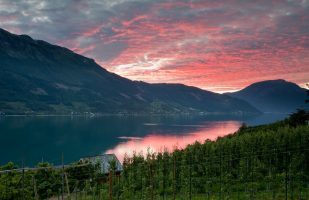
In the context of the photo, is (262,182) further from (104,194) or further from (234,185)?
(104,194)

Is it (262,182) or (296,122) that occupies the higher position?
(296,122)

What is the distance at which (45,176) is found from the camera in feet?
102

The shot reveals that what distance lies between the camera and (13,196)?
2358cm

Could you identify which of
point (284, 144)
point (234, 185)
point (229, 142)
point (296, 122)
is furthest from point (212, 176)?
point (296, 122)

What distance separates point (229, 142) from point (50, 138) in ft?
451

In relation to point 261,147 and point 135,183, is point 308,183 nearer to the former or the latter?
point 261,147

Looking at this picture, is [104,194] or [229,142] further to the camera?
[229,142]

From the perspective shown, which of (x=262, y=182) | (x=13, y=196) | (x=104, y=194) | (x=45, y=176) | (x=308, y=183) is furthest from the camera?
(x=45, y=176)

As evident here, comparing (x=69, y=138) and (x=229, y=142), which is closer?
(x=229, y=142)

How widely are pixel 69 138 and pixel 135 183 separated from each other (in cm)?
13705

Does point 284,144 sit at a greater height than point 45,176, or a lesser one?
greater

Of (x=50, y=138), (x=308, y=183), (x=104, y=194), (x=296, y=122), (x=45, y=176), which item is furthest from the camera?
(x=50, y=138)

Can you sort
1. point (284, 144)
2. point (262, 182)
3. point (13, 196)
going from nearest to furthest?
point (262, 182) → point (13, 196) → point (284, 144)

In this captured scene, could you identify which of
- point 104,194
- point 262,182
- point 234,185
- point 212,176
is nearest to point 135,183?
point 104,194
